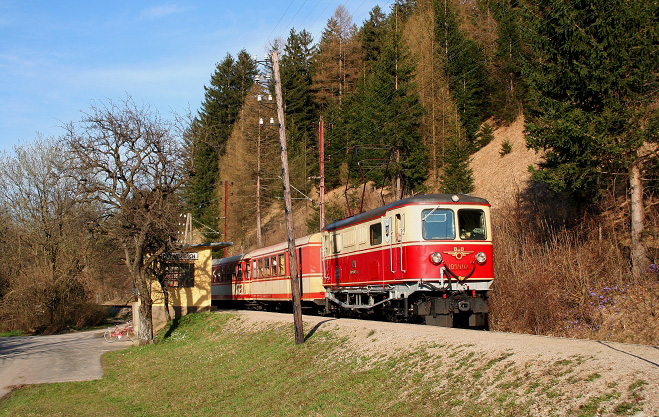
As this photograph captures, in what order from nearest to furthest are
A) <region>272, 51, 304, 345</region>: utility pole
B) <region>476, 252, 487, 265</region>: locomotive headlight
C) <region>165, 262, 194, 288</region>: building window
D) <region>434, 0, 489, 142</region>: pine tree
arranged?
<region>476, 252, 487, 265</region>: locomotive headlight < <region>272, 51, 304, 345</region>: utility pole < <region>165, 262, 194, 288</region>: building window < <region>434, 0, 489, 142</region>: pine tree

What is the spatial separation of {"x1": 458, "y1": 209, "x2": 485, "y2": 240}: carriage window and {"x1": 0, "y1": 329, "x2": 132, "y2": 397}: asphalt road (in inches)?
460

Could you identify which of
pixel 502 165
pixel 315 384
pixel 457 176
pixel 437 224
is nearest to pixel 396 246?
pixel 437 224

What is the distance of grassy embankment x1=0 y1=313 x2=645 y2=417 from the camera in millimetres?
6930

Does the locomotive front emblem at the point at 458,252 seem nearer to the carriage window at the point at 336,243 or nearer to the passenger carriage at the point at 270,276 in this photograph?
the carriage window at the point at 336,243

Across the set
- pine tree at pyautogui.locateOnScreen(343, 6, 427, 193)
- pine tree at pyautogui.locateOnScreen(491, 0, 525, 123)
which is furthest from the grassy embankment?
pine tree at pyautogui.locateOnScreen(491, 0, 525, 123)

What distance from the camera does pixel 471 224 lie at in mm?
14594

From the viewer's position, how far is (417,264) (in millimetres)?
14016

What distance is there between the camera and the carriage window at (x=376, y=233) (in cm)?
1576

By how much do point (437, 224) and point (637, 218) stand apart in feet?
19.6

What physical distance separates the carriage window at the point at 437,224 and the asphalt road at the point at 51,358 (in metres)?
11.0

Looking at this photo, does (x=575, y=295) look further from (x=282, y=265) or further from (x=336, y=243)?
(x=282, y=265)

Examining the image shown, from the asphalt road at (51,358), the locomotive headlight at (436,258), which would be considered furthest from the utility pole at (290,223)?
the asphalt road at (51,358)

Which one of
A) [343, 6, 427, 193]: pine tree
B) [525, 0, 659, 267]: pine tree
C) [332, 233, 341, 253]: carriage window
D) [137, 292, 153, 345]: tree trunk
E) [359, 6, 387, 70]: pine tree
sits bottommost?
[137, 292, 153, 345]: tree trunk

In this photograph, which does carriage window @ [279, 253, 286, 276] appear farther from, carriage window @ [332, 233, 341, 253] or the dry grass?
the dry grass
